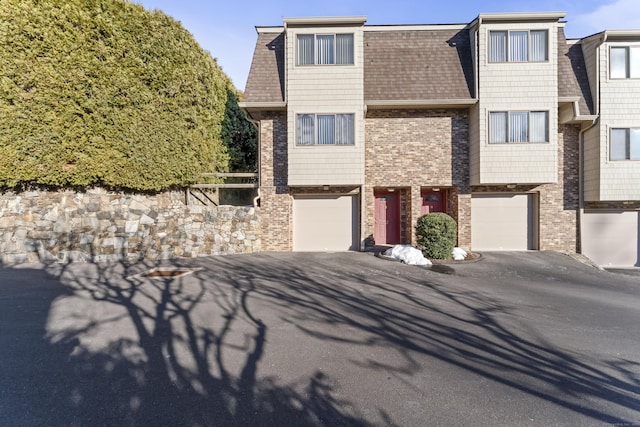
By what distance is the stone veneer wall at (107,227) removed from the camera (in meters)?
7.89

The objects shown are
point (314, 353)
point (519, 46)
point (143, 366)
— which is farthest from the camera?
point (519, 46)

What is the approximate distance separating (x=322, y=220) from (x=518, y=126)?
25.7 ft

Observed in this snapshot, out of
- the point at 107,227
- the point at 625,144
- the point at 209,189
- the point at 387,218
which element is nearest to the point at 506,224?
the point at 387,218

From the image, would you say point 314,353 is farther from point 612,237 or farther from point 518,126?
point 612,237

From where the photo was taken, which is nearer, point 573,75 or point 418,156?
point 573,75

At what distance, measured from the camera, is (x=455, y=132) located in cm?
1047

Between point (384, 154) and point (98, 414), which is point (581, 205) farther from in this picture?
point (98, 414)

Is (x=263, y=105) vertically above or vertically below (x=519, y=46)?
below

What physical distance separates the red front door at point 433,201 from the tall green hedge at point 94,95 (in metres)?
9.15

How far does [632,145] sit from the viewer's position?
31.1 ft

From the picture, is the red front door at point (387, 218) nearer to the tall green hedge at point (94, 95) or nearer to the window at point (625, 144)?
the tall green hedge at point (94, 95)

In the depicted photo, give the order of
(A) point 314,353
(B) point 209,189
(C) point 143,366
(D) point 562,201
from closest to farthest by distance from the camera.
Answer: (C) point 143,366, (A) point 314,353, (D) point 562,201, (B) point 209,189

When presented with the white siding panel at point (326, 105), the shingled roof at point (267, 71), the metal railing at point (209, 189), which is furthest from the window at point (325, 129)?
the metal railing at point (209, 189)

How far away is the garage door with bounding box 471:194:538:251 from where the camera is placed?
10500mm
